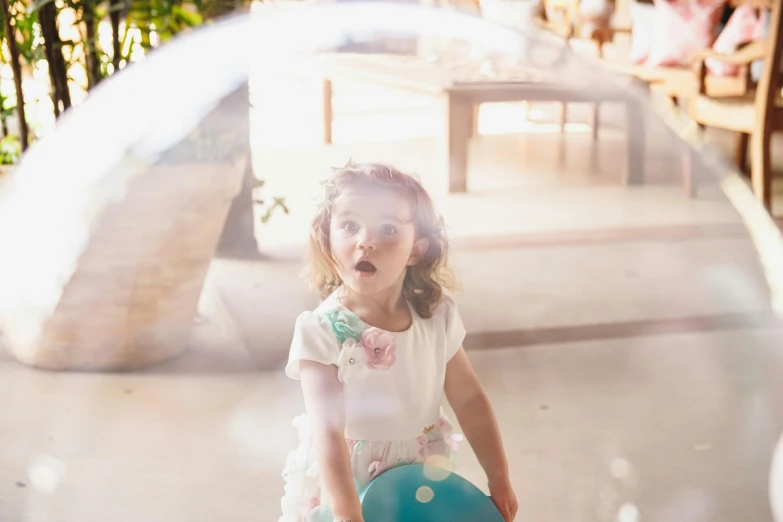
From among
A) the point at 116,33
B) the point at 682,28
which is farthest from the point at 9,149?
the point at 682,28

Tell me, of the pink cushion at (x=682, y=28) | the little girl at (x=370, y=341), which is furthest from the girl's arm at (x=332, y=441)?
the pink cushion at (x=682, y=28)

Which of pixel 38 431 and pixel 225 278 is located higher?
pixel 225 278


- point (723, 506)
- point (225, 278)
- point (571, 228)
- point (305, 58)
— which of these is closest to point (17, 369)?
point (225, 278)

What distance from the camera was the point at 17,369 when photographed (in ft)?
1.87

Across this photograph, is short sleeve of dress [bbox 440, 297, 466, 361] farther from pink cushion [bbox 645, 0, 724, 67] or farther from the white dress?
pink cushion [bbox 645, 0, 724, 67]

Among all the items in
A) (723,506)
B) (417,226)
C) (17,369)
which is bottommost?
(723,506)

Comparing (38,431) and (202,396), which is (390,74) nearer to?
(202,396)

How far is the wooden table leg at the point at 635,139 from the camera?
1.79 feet

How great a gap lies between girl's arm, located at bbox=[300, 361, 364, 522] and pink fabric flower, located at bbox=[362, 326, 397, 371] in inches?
0.8

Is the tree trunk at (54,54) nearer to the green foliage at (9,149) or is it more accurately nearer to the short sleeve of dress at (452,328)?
the short sleeve of dress at (452,328)

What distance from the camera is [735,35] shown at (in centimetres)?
255

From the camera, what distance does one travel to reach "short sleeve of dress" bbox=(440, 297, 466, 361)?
0.46 m

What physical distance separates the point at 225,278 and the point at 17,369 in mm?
176

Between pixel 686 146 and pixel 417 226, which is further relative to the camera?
pixel 686 146
